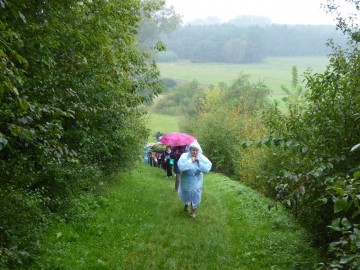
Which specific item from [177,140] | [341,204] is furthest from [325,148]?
[177,140]

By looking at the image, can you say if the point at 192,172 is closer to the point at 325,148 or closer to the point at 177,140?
the point at 325,148

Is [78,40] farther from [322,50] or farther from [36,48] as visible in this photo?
[322,50]

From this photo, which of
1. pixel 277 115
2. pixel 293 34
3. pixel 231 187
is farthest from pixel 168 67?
pixel 277 115

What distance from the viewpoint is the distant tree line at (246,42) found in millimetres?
96375

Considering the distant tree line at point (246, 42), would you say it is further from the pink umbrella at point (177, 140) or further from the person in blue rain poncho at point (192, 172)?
the person in blue rain poncho at point (192, 172)

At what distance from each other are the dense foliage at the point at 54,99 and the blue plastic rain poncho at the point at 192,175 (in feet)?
6.40

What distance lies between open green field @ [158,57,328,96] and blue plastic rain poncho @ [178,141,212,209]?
65.6 metres

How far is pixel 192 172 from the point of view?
30.0ft

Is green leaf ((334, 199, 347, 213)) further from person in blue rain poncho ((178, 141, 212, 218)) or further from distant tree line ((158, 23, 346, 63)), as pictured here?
distant tree line ((158, 23, 346, 63))

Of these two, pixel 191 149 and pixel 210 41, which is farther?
pixel 210 41

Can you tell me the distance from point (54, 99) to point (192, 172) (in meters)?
4.73

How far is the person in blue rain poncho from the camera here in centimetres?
908

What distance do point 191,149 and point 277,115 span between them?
8.07 ft

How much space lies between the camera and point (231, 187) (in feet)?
50.2
